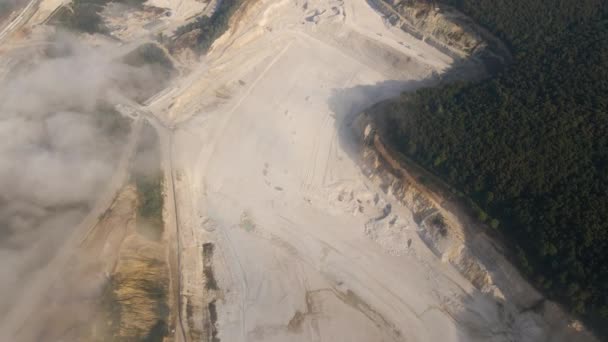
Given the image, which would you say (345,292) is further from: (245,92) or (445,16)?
(445,16)

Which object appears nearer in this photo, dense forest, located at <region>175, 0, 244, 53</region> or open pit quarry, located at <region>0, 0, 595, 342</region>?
open pit quarry, located at <region>0, 0, 595, 342</region>

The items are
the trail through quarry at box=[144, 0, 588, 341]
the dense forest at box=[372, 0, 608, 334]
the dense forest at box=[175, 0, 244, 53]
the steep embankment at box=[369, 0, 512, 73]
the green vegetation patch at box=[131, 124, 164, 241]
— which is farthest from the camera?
the dense forest at box=[175, 0, 244, 53]

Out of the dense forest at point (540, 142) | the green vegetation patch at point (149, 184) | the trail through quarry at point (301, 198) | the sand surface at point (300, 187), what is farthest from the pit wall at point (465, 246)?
the green vegetation patch at point (149, 184)

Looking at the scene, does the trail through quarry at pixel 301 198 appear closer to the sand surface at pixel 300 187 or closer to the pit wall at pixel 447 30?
the sand surface at pixel 300 187

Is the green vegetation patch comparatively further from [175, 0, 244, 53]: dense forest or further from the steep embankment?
the steep embankment

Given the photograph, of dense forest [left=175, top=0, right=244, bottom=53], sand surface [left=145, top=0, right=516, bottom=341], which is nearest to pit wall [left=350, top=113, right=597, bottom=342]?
sand surface [left=145, top=0, right=516, bottom=341]

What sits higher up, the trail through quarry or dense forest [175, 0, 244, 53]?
dense forest [175, 0, 244, 53]
